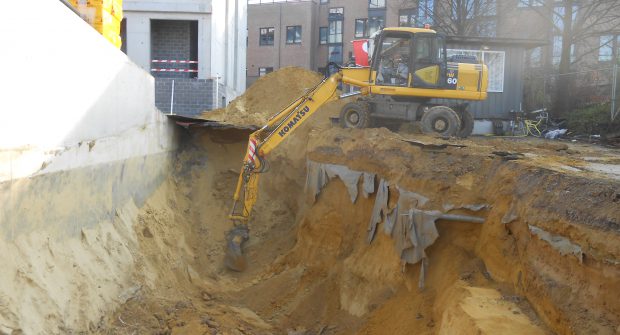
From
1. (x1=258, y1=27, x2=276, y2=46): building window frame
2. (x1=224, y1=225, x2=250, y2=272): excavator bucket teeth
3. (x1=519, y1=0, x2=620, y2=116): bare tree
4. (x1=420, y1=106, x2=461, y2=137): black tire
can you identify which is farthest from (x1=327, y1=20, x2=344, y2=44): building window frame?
(x1=224, y1=225, x2=250, y2=272): excavator bucket teeth

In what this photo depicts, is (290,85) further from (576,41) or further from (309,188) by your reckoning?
(576,41)

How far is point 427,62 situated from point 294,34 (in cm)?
3146

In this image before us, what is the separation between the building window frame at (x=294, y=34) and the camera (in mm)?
42094

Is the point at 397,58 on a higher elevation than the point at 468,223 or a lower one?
higher

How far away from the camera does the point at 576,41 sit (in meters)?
20.4

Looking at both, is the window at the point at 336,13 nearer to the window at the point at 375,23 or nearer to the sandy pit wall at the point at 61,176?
the window at the point at 375,23

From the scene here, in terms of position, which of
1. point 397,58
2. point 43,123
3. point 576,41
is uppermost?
point 576,41

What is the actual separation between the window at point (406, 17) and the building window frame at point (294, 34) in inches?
357

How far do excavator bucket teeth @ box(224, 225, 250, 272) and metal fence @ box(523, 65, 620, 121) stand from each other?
1030 centimetres

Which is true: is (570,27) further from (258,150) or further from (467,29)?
(258,150)

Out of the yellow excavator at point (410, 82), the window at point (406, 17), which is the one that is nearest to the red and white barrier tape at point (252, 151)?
the yellow excavator at point (410, 82)

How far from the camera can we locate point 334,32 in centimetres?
4181

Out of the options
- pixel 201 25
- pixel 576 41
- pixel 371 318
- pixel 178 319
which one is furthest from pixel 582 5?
pixel 178 319

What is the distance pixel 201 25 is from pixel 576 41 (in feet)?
46.0
